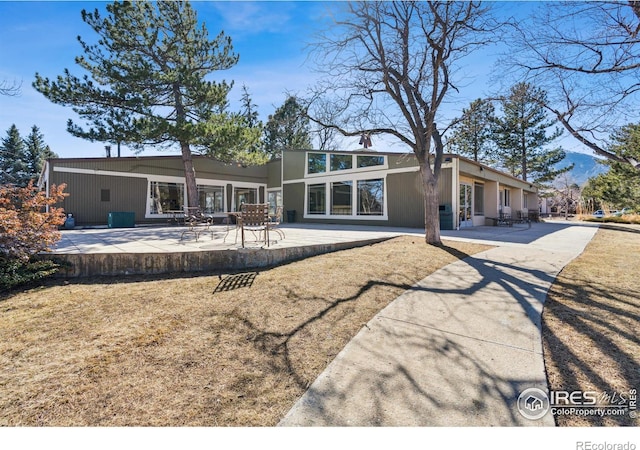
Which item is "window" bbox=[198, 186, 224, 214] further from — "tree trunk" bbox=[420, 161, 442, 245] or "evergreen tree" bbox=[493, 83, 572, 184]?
"evergreen tree" bbox=[493, 83, 572, 184]

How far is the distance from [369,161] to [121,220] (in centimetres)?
1061

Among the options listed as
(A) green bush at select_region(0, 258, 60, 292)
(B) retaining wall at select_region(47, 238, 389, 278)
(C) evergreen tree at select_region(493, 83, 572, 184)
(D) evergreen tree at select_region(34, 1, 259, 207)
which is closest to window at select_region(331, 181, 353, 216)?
(D) evergreen tree at select_region(34, 1, 259, 207)

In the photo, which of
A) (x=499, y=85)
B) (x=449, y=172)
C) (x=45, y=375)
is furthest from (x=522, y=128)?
(x=45, y=375)

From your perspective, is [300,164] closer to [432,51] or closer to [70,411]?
[432,51]

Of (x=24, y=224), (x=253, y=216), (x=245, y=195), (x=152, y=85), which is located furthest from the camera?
(x=245, y=195)

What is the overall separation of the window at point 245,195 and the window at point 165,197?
3.14 metres

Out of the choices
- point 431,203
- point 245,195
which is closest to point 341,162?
point 245,195

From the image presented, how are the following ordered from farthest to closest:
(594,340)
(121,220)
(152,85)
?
(121,220), (152,85), (594,340)

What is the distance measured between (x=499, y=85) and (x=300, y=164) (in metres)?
11.0

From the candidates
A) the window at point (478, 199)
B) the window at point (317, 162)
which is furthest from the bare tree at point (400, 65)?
Answer: the window at point (478, 199)

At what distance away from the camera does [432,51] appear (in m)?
7.05

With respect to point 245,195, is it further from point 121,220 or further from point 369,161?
point 369,161

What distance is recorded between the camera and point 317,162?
15.9 metres
